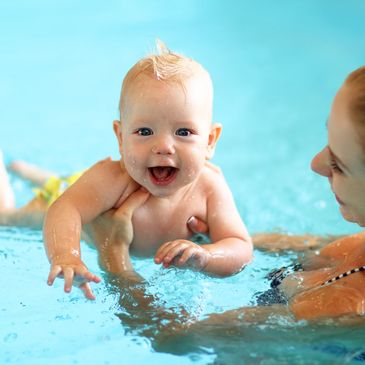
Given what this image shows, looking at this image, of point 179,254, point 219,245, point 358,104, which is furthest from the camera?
point 219,245

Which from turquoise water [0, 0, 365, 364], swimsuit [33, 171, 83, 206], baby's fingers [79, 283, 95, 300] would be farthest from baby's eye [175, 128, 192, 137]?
swimsuit [33, 171, 83, 206]

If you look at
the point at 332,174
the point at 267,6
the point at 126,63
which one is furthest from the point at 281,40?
the point at 332,174

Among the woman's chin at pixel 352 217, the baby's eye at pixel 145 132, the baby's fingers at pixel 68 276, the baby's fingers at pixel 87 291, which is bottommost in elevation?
the baby's fingers at pixel 87 291

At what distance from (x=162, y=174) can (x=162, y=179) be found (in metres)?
0.01

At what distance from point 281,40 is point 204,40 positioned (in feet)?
1.45

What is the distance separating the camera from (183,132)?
5.85 feet

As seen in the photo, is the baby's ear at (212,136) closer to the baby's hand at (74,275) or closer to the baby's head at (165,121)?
the baby's head at (165,121)

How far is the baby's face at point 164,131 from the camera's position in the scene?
1741 mm

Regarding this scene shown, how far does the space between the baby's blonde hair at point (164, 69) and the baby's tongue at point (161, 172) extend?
0.16m

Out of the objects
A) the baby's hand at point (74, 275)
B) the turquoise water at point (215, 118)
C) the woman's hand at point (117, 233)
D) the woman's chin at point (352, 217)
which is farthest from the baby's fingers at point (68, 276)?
the woman's chin at point (352, 217)

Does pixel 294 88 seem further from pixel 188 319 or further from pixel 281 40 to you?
pixel 188 319

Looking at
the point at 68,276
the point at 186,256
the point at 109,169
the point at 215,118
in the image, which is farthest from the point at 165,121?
the point at 215,118

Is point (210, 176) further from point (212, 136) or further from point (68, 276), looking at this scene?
point (68, 276)

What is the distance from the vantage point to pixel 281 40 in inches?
173
